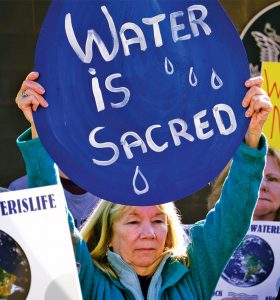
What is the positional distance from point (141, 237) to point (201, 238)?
180 millimetres

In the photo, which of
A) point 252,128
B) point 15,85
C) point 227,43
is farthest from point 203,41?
point 15,85

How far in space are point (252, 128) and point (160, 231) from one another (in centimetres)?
43

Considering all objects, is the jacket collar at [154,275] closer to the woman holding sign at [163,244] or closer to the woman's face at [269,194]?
the woman holding sign at [163,244]

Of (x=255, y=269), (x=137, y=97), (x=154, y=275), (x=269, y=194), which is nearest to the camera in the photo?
(x=137, y=97)

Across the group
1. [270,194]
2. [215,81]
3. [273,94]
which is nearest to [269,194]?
[270,194]

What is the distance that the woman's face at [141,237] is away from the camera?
10.3 feet

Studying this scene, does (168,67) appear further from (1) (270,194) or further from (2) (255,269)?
(1) (270,194)

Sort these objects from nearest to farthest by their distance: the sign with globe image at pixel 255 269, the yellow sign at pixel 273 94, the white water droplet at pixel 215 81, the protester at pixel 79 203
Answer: the white water droplet at pixel 215 81 < the sign with globe image at pixel 255 269 < the yellow sign at pixel 273 94 < the protester at pixel 79 203

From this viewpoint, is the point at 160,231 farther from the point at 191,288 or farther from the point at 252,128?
the point at 252,128

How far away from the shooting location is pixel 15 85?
677 cm

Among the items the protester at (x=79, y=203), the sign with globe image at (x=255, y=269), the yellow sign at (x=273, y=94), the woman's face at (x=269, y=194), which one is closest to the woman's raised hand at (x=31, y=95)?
the sign with globe image at (x=255, y=269)

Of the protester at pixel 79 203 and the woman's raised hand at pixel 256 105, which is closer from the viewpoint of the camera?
the woman's raised hand at pixel 256 105

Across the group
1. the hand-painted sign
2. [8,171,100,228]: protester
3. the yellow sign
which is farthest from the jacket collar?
[8,171,100,228]: protester

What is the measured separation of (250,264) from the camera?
15.5 ft
